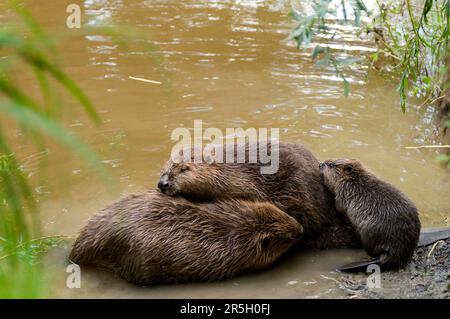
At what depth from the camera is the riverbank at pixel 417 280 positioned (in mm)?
3287

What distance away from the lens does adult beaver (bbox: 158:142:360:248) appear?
12.8 ft

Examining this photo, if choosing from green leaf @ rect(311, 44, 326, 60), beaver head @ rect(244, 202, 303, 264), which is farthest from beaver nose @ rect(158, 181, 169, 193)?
green leaf @ rect(311, 44, 326, 60)

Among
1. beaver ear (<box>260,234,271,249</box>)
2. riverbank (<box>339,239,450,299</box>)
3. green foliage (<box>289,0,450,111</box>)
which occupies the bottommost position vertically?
riverbank (<box>339,239,450,299</box>)

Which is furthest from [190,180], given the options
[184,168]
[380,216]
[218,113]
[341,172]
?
[218,113]

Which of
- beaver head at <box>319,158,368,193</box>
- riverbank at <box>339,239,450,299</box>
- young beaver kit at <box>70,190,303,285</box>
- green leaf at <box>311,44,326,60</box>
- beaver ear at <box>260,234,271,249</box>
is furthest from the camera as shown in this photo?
beaver head at <box>319,158,368,193</box>

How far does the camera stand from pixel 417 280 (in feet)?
11.5

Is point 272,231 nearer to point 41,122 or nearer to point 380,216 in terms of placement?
point 380,216

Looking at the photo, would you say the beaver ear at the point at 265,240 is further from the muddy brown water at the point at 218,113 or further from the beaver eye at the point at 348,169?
the beaver eye at the point at 348,169

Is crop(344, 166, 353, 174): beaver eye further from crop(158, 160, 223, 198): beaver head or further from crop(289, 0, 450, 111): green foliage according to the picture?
crop(158, 160, 223, 198): beaver head

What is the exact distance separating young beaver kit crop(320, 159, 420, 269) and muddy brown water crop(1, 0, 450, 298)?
0.93 ft

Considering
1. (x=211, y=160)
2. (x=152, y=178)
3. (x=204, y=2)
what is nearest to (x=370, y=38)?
(x=204, y=2)

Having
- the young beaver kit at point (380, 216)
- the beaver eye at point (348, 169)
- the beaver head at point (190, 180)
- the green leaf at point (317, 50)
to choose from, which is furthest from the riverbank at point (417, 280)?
the green leaf at point (317, 50)

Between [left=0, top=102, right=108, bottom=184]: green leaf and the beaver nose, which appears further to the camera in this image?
the beaver nose

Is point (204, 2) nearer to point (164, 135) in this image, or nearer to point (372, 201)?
point (164, 135)
